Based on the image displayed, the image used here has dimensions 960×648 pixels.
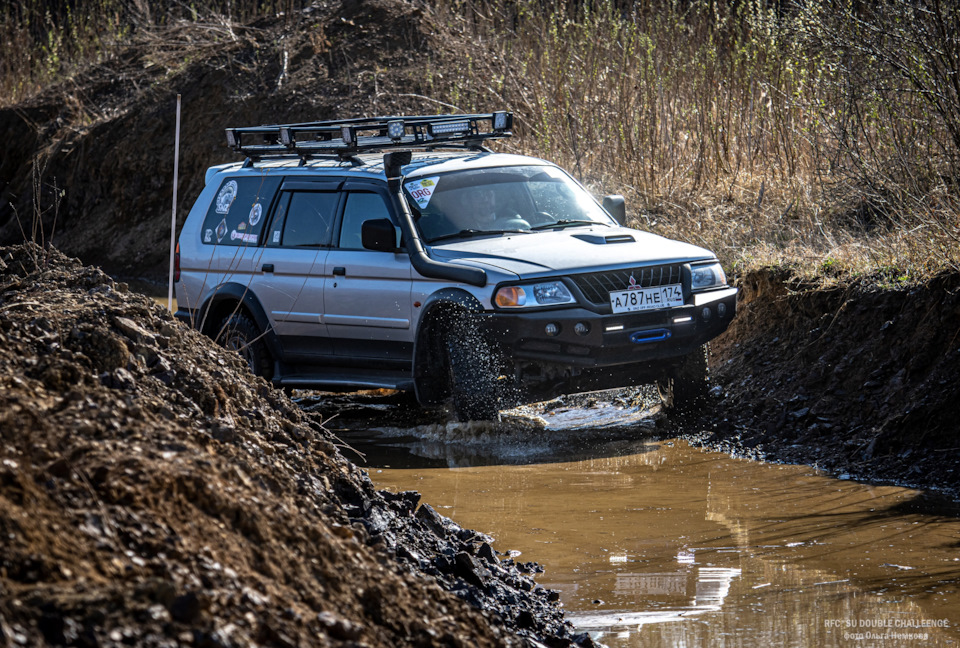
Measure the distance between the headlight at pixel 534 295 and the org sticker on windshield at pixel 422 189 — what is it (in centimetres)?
123

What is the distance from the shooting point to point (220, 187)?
970 centimetres

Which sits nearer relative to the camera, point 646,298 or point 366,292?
point 646,298

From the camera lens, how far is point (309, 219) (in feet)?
29.3

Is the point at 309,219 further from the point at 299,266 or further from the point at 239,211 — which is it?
the point at 239,211

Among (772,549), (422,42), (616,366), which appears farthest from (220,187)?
(422,42)

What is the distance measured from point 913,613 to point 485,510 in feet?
8.19

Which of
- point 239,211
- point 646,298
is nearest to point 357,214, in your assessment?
point 239,211

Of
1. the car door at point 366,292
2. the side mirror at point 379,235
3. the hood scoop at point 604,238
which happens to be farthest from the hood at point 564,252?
the car door at point 366,292

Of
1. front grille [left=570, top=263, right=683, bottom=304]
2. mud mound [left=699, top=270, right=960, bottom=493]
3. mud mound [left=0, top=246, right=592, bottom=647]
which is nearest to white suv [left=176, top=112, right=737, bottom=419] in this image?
front grille [left=570, top=263, right=683, bottom=304]

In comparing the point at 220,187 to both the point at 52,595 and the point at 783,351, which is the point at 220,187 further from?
the point at 52,595

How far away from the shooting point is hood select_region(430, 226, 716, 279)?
7688mm

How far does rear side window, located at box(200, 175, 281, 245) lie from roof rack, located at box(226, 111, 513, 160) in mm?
262

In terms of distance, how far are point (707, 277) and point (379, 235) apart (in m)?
2.27

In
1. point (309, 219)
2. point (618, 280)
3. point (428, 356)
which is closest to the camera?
point (618, 280)
